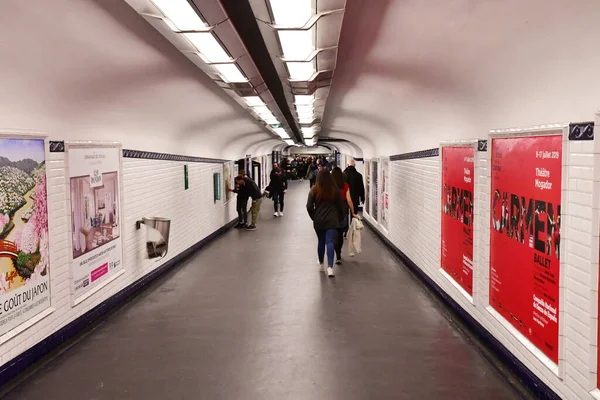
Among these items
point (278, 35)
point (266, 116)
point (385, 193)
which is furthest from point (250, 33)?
point (385, 193)

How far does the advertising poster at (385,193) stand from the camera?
34.9 ft

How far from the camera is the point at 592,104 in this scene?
9.37 feet

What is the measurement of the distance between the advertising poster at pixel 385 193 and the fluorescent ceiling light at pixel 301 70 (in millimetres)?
5105

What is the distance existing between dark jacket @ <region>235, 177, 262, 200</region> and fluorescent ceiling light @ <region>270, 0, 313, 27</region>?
9.34m

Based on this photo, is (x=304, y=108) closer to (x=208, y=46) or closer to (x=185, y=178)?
(x=185, y=178)

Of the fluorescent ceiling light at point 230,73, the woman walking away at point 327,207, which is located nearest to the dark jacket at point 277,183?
the woman walking away at point 327,207

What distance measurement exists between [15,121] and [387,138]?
7738 mm

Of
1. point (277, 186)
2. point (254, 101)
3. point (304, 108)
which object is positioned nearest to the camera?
point (254, 101)

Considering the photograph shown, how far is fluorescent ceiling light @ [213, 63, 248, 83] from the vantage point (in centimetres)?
534

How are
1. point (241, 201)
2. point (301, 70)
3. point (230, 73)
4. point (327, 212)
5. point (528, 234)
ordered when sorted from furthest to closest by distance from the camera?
1. point (241, 201)
2. point (327, 212)
3. point (230, 73)
4. point (301, 70)
5. point (528, 234)

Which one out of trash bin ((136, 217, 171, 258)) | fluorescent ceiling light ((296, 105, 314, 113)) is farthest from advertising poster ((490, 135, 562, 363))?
fluorescent ceiling light ((296, 105, 314, 113))

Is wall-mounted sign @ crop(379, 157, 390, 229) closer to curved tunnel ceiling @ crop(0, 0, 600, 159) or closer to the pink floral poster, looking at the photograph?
curved tunnel ceiling @ crop(0, 0, 600, 159)

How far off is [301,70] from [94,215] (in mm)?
2610

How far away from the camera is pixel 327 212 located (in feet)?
24.2
